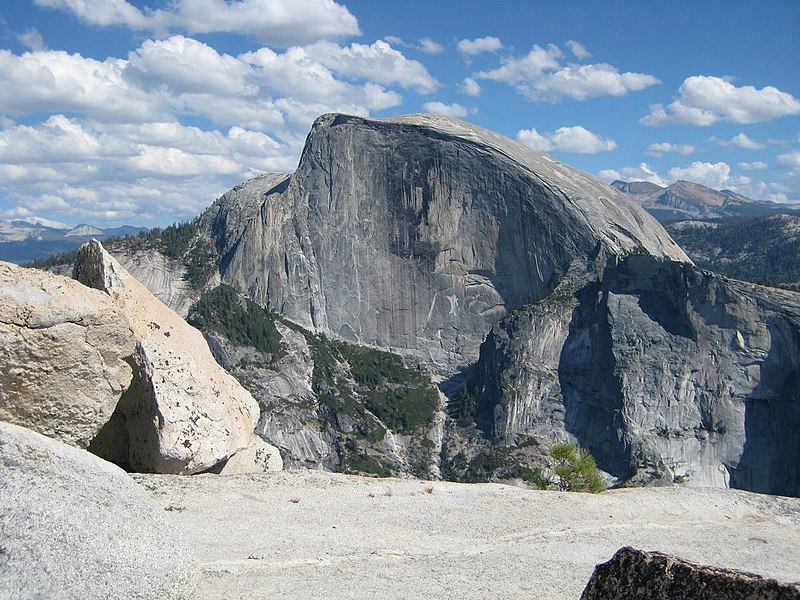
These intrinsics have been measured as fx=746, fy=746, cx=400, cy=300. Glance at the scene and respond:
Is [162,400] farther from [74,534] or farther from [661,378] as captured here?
[661,378]

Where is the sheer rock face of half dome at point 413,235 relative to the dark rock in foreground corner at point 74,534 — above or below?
above

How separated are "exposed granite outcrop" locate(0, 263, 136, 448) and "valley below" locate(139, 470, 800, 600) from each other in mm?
1876

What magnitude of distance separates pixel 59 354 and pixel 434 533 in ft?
25.1

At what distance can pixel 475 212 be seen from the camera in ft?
508

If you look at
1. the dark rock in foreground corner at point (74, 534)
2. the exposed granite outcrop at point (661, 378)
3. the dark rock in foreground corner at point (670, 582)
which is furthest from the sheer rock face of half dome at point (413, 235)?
the dark rock in foreground corner at point (670, 582)

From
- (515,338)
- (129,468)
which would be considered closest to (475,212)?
(515,338)

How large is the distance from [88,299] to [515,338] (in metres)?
128

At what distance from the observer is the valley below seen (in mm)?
11047

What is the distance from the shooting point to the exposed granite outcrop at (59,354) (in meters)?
13.2

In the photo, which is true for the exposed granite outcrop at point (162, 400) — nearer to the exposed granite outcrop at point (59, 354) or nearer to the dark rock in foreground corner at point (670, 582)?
the exposed granite outcrop at point (59, 354)

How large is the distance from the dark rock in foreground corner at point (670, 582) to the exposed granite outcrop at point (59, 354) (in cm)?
1110

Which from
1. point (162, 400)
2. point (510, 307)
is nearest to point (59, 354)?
point (162, 400)

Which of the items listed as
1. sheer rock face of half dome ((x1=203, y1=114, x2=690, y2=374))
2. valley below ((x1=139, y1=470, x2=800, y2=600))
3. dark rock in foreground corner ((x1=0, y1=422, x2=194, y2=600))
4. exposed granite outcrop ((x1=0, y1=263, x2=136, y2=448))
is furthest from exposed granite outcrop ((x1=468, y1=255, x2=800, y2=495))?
dark rock in foreground corner ((x1=0, y1=422, x2=194, y2=600))

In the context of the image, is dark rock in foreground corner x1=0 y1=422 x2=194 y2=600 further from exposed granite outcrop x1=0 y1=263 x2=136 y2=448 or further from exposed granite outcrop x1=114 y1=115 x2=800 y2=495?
exposed granite outcrop x1=114 y1=115 x2=800 y2=495
